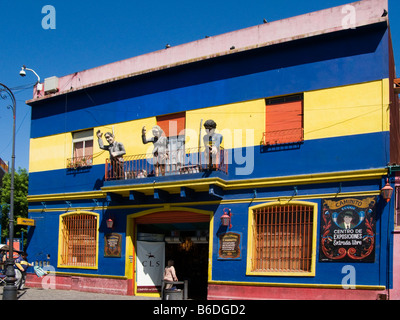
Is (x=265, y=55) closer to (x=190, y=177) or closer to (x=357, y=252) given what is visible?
(x=190, y=177)

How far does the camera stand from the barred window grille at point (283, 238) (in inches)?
530

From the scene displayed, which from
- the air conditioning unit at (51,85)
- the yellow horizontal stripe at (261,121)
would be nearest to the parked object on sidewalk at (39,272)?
the yellow horizontal stripe at (261,121)

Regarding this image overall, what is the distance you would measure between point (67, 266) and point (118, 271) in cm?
265

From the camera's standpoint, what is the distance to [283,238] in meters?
13.8

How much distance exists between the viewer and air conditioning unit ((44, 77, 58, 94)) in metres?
20.2

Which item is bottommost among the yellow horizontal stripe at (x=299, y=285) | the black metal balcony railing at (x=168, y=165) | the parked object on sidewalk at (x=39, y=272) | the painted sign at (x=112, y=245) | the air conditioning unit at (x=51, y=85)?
the parked object on sidewalk at (x=39, y=272)

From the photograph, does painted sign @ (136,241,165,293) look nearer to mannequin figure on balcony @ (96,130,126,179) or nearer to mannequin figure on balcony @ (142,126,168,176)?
mannequin figure on balcony @ (96,130,126,179)

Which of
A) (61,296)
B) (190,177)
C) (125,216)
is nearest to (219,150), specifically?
(190,177)

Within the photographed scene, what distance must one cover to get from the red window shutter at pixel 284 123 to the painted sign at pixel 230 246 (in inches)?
121

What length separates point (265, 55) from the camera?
15.0 m

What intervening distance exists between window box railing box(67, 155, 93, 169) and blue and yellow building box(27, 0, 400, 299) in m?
0.05

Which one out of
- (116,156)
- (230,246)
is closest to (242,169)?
(230,246)

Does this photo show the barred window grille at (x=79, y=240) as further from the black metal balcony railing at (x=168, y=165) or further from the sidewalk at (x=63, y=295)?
the black metal balcony railing at (x=168, y=165)

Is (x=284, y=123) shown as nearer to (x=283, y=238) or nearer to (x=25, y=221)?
(x=283, y=238)
